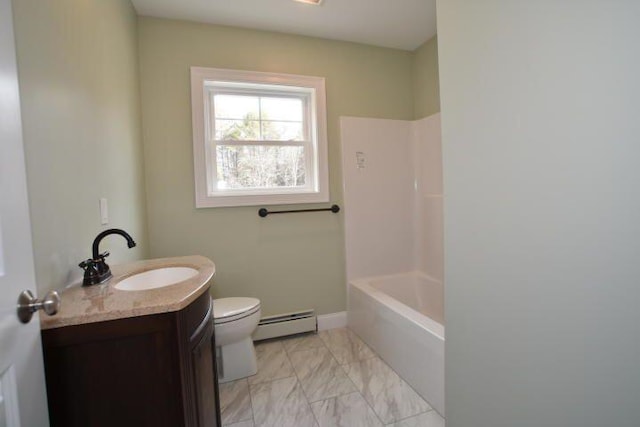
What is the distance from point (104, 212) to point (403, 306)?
69.6 inches

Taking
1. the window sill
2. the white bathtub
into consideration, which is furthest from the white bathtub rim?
the window sill

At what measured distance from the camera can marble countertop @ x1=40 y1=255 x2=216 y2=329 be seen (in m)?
0.82

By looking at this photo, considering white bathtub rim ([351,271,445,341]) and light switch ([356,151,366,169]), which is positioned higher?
light switch ([356,151,366,169])

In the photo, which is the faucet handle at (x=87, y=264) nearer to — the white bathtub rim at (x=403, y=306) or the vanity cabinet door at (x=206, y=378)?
the vanity cabinet door at (x=206, y=378)

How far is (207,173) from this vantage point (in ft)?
7.31

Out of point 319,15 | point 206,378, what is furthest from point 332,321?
point 319,15

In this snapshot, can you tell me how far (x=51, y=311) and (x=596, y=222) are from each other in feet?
3.98

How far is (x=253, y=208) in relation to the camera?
233 cm

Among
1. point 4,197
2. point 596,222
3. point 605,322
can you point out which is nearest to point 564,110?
point 596,222

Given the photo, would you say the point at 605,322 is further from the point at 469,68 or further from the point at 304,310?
the point at 304,310

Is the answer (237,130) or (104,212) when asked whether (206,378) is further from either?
(237,130)

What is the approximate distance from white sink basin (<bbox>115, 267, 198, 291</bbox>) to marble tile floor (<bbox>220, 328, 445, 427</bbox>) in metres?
0.80

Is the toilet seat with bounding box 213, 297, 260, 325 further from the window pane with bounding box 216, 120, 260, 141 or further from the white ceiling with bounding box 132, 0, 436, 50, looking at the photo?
the white ceiling with bounding box 132, 0, 436, 50

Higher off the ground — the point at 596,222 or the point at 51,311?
the point at 596,222
